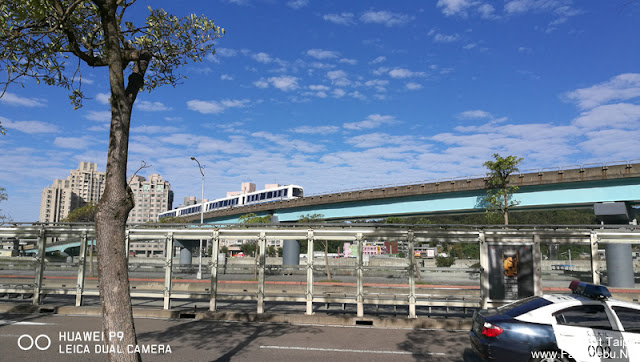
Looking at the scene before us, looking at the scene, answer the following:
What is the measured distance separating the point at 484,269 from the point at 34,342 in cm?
1207

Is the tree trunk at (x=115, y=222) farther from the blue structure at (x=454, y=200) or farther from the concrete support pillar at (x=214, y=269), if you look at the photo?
the blue structure at (x=454, y=200)

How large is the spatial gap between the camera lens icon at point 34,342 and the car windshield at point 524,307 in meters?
9.66

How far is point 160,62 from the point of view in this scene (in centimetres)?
849

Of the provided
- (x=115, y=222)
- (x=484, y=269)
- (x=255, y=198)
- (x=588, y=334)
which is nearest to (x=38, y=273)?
(x=115, y=222)

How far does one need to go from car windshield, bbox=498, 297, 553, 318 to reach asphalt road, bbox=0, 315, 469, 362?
202cm

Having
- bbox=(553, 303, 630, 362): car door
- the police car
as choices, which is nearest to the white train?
the police car

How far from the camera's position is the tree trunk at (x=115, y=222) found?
191 inches

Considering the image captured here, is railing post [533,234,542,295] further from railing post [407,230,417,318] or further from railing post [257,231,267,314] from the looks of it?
railing post [257,231,267,314]

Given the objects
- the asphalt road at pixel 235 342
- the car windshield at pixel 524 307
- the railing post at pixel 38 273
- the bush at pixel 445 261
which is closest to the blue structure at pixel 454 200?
the bush at pixel 445 261

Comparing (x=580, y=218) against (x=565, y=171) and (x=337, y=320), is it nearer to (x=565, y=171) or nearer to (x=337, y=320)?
(x=565, y=171)

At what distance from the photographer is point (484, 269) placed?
11898 mm

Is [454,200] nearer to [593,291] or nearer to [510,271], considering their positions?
[510,271]

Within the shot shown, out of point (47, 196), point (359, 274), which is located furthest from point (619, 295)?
point (47, 196)

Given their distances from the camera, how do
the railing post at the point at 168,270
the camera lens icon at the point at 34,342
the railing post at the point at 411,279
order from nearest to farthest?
the camera lens icon at the point at 34,342 → the railing post at the point at 411,279 → the railing post at the point at 168,270
